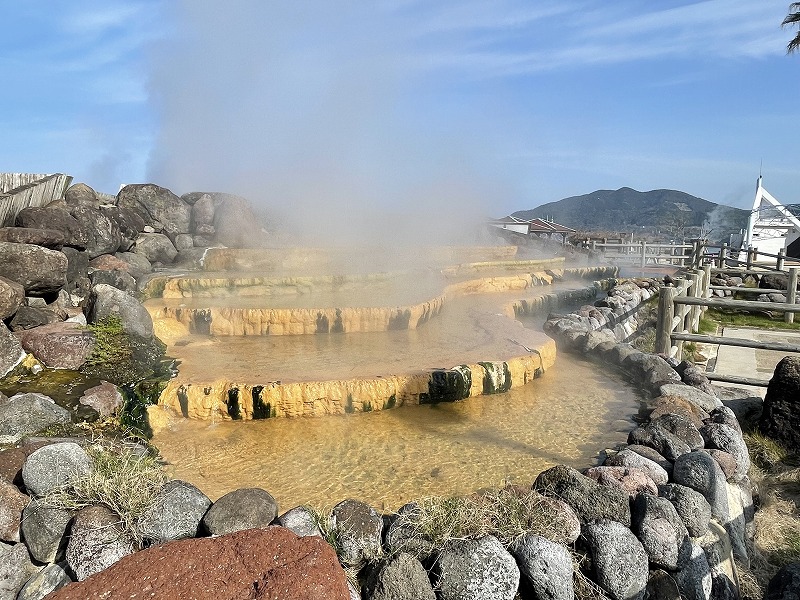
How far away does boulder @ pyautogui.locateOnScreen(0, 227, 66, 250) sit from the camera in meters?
6.49

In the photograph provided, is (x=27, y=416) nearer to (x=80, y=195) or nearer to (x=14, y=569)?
(x=14, y=569)

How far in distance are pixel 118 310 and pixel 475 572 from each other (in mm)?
5719

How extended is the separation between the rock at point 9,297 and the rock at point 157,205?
26.1 ft

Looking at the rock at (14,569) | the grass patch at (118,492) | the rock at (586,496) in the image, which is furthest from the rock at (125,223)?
the rock at (586,496)

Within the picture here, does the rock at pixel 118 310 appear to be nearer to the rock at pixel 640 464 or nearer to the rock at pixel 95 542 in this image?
the rock at pixel 95 542

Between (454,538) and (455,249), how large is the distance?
15419mm

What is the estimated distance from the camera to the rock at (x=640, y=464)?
3623mm

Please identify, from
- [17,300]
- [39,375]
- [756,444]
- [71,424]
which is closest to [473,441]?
[756,444]

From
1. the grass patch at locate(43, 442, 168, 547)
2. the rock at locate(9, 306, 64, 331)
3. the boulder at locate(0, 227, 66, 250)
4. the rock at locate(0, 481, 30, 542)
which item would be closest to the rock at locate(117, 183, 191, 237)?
the boulder at locate(0, 227, 66, 250)

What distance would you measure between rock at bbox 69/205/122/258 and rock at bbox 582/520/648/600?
33.4 feet

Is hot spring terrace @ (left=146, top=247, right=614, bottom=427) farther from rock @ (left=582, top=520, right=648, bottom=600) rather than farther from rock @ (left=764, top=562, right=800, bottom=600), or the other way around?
rock @ (left=764, top=562, right=800, bottom=600)

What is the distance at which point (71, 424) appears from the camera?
444 cm

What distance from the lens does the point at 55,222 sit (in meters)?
8.26

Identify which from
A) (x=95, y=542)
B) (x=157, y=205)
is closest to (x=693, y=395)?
(x=95, y=542)
